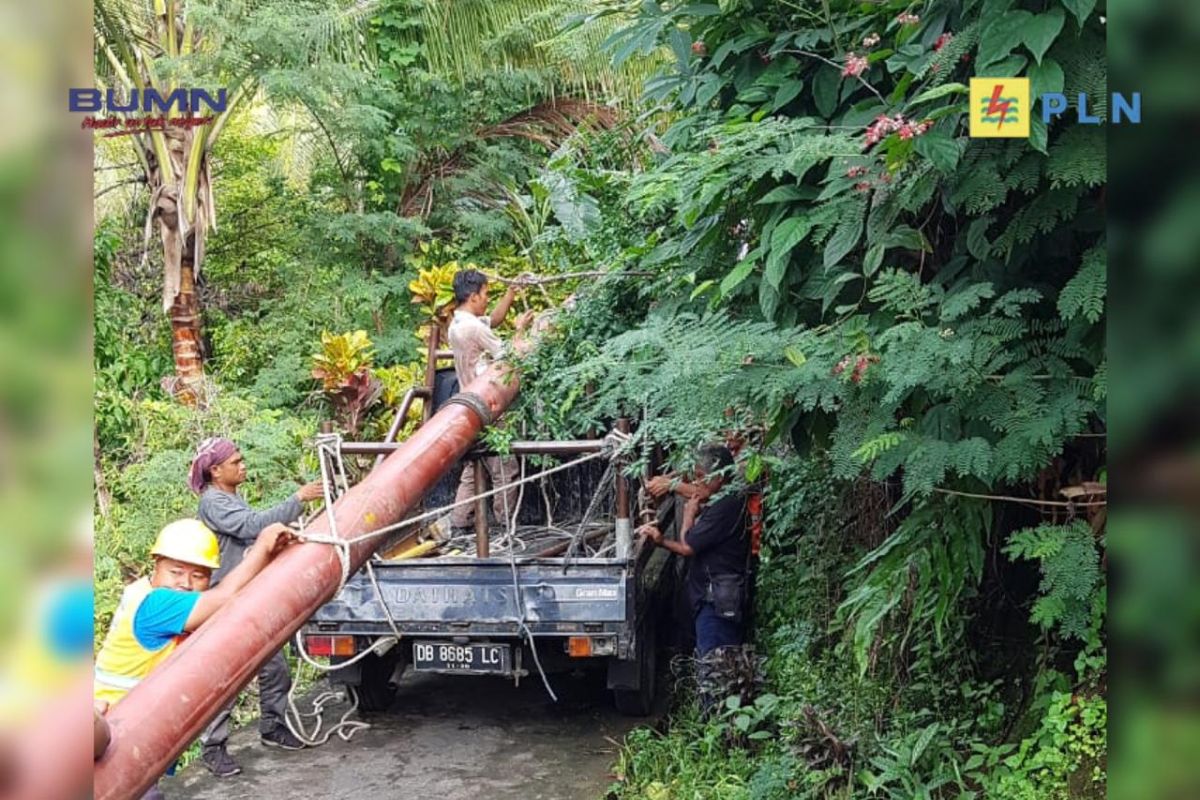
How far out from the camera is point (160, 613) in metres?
3.45

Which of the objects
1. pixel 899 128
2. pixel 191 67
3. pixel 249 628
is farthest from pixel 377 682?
pixel 191 67

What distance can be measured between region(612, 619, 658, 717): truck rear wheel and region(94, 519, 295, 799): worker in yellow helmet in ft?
9.92

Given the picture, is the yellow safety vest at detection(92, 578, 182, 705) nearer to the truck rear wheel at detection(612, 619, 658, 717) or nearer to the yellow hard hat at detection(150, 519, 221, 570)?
the yellow hard hat at detection(150, 519, 221, 570)

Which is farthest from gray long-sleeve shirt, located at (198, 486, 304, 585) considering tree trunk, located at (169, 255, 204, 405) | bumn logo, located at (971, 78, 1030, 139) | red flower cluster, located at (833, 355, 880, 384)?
tree trunk, located at (169, 255, 204, 405)

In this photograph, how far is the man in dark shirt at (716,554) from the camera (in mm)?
5805

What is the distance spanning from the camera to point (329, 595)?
378cm

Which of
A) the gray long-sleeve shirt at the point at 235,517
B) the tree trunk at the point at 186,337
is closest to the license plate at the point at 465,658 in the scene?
the gray long-sleeve shirt at the point at 235,517

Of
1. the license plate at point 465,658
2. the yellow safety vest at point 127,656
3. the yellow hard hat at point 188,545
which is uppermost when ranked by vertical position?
the yellow hard hat at point 188,545

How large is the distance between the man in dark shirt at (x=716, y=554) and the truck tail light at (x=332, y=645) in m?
1.85

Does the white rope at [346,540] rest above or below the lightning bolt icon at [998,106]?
below

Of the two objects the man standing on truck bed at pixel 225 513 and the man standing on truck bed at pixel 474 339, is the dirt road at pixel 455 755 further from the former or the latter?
the man standing on truck bed at pixel 474 339

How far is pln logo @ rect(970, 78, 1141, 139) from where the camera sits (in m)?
2.25

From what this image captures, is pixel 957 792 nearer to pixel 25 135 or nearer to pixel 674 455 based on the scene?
pixel 674 455

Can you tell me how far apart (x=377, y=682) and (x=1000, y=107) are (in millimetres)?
5269
